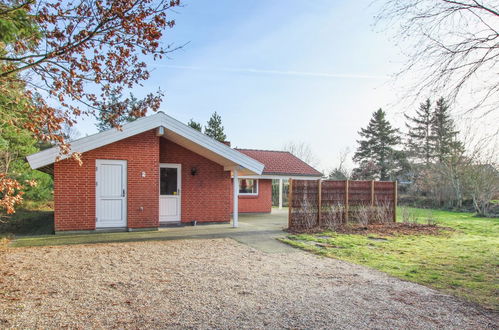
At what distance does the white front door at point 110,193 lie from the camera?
427 inches

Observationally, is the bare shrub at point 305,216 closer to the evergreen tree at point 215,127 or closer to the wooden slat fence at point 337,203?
the wooden slat fence at point 337,203

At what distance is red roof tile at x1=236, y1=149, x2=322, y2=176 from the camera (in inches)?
768

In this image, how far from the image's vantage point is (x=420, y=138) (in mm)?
38594

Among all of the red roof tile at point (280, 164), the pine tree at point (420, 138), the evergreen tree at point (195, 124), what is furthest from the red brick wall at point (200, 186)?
the pine tree at point (420, 138)

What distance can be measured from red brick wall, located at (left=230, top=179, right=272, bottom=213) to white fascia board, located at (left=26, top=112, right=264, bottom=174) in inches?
268

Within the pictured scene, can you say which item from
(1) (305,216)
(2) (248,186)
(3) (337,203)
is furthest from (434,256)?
(2) (248,186)

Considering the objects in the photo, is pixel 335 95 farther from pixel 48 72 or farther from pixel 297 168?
pixel 48 72

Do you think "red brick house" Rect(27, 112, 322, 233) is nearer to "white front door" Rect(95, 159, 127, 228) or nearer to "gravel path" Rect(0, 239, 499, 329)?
"white front door" Rect(95, 159, 127, 228)

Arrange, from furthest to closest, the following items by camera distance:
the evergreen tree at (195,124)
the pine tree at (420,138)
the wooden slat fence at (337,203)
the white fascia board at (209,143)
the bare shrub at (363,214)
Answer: the pine tree at (420,138)
the evergreen tree at (195,124)
the bare shrub at (363,214)
the wooden slat fence at (337,203)
the white fascia board at (209,143)

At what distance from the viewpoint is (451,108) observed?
681 cm

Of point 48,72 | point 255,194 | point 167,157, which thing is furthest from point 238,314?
point 255,194

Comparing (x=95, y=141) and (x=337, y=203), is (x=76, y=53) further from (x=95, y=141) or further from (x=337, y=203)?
(x=337, y=203)

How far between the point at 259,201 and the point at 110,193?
979 cm

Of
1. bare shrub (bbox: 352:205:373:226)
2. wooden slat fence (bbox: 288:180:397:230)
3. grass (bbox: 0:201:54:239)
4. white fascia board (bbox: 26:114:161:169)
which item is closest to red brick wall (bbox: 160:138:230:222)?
white fascia board (bbox: 26:114:161:169)
